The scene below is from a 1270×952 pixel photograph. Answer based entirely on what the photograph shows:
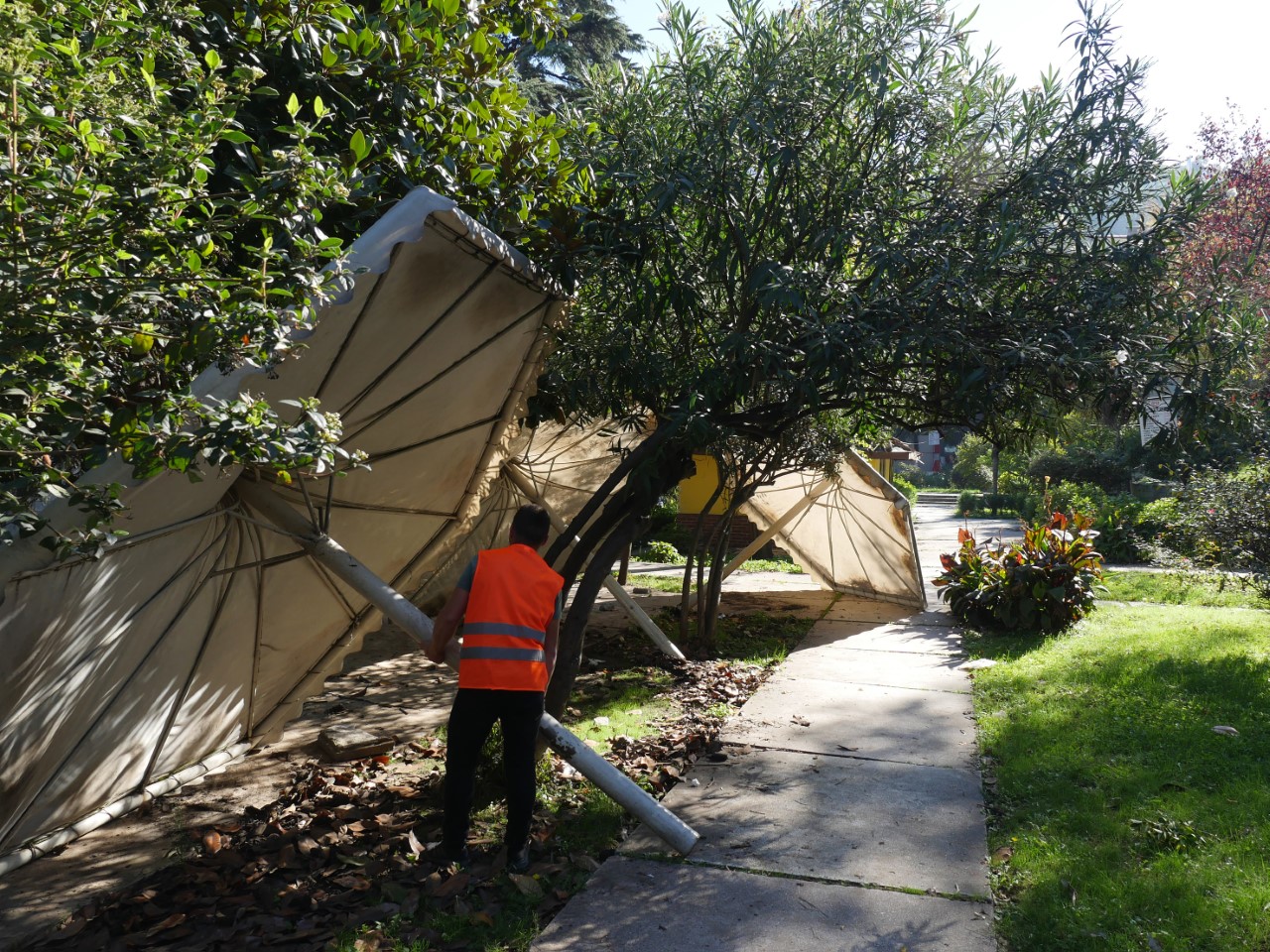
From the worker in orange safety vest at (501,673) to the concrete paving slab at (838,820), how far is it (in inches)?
30.6

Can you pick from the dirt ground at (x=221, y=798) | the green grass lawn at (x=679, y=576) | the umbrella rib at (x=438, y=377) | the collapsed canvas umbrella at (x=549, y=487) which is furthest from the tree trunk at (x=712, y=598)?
the umbrella rib at (x=438, y=377)

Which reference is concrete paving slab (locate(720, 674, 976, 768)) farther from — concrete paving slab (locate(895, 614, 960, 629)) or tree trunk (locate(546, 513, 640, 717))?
concrete paving slab (locate(895, 614, 960, 629))

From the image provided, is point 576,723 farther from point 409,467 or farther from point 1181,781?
point 1181,781

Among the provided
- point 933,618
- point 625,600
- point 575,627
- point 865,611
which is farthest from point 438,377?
point 865,611

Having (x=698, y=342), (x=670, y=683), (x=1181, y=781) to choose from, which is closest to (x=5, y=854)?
(x=698, y=342)

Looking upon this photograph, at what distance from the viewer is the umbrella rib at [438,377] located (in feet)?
17.6

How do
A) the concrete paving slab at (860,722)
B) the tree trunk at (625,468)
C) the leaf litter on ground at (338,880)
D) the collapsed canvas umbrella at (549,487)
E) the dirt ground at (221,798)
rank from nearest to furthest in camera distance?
1. the leaf litter on ground at (338,880)
2. the dirt ground at (221,798)
3. the tree trunk at (625,468)
4. the concrete paving slab at (860,722)
5. the collapsed canvas umbrella at (549,487)

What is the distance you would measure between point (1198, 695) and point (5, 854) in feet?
26.4

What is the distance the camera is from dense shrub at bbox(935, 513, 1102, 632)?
10.9 m

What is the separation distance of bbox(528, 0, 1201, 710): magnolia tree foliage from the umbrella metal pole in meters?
1.87

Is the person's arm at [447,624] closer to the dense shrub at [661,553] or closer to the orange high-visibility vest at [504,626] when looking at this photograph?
the orange high-visibility vest at [504,626]

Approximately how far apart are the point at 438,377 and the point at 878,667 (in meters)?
5.74

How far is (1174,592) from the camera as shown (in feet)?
44.5

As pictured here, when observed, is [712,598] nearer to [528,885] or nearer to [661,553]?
[528,885]
